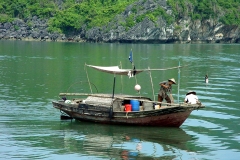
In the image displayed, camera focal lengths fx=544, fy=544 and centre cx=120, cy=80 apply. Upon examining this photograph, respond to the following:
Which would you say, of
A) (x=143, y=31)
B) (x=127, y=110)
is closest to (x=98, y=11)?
(x=143, y=31)

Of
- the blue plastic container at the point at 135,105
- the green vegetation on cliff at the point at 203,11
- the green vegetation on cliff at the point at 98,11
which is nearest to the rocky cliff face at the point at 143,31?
the green vegetation on cliff at the point at 203,11

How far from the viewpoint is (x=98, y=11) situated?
14288cm

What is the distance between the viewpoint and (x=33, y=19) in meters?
144

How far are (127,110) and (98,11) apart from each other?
393ft

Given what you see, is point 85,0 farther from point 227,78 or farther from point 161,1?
point 227,78

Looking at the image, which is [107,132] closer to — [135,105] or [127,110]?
[127,110]

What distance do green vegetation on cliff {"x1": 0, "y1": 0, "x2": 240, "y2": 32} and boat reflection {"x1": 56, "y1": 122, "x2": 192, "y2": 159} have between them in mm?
107690

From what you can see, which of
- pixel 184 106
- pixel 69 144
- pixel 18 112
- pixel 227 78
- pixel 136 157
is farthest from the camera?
pixel 227 78

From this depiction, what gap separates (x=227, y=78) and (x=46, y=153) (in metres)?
27.3

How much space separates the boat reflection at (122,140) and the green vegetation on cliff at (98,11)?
4240 inches

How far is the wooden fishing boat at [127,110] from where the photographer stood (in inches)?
944

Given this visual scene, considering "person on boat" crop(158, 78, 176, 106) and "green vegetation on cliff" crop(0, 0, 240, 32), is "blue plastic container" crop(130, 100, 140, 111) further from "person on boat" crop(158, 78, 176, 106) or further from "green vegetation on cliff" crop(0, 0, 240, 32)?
"green vegetation on cliff" crop(0, 0, 240, 32)

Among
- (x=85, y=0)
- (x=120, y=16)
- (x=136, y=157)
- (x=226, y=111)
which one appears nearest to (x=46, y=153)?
(x=136, y=157)

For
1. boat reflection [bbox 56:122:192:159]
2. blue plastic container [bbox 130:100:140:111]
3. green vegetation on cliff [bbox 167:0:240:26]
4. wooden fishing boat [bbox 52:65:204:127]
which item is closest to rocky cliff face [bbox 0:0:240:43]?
green vegetation on cliff [bbox 167:0:240:26]
